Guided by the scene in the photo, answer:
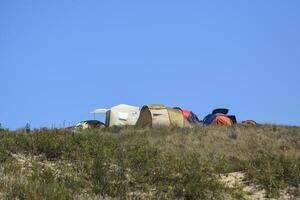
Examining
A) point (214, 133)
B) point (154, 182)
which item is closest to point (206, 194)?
point (154, 182)

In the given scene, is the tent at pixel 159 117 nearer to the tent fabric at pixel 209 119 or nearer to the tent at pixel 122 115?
the tent fabric at pixel 209 119

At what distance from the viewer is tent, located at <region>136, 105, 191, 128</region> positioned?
2955 cm

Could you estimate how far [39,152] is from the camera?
1117 cm

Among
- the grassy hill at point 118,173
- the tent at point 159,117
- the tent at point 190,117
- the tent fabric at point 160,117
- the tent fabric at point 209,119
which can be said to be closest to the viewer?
the grassy hill at point 118,173

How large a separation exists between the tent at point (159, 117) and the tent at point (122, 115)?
8.43 ft

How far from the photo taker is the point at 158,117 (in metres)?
29.8

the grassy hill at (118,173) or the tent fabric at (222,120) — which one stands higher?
the tent fabric at (222,120)

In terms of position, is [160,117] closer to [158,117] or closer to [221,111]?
[158,117]

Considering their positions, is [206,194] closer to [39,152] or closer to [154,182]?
[154,182]

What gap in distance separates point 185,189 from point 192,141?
43.1 ft

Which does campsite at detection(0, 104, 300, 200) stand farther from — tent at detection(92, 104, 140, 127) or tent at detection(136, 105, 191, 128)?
tent at detection(92, 104, 140, 127)

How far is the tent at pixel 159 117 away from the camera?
29.5 metres

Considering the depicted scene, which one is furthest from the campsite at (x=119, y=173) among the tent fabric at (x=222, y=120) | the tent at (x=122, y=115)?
the tent at (x=122, y=115)

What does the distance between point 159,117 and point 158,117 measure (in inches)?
2.1
